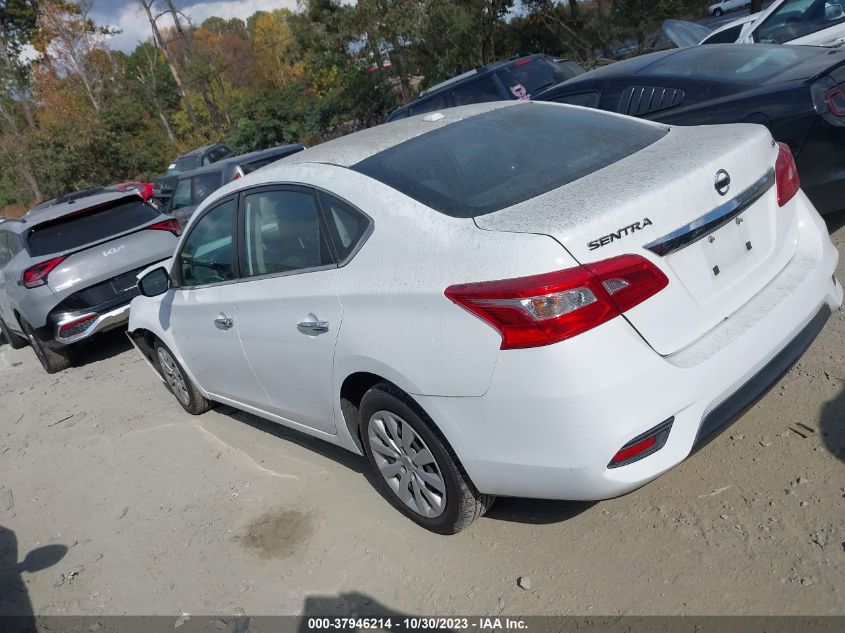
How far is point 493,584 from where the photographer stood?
287 cm

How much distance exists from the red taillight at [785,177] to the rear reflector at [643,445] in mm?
1217

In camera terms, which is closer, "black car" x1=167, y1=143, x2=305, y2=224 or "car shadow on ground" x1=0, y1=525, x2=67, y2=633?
"car shadow on ground" x1=0, y1=525, x2=67, y2=633

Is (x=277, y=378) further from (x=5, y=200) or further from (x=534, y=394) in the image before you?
(x=5, y=200)

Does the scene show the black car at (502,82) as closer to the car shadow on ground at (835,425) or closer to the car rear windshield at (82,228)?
the car rear windshield at (82,228)

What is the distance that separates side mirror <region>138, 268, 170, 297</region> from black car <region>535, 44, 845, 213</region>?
3.60 m

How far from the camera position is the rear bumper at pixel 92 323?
7.17 m

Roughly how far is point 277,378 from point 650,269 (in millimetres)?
2049

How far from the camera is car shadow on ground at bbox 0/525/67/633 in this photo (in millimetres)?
3500

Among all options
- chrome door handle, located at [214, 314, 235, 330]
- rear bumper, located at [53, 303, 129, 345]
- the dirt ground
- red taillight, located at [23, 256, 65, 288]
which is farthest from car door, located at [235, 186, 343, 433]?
red taillight, located at [23, 256, 65, 288]

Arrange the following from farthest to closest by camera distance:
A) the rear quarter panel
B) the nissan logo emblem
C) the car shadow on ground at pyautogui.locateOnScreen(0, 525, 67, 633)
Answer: the car shadow on ground at pyautogui.locateOnScreen(0, 525, 67, 633) → the nissan logo emblem → the rear quarter panel

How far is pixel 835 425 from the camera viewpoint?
3234 millimetres

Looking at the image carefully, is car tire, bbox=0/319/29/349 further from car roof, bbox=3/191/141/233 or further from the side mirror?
the side mirror

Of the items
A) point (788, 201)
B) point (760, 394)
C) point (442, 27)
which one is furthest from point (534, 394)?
point (442, 27)

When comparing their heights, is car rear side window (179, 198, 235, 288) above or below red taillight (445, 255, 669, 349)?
above
